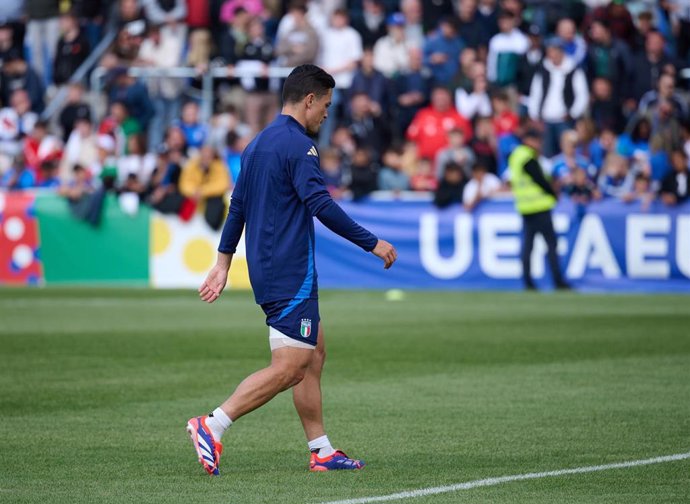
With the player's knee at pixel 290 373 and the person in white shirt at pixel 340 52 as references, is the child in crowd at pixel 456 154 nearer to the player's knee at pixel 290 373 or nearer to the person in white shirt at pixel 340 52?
the person in white shirt at pixel 340 52

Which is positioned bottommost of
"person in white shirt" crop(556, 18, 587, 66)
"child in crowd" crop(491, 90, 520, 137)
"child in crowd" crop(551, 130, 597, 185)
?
"child in crowd" crop(551, 130, 597, 185)

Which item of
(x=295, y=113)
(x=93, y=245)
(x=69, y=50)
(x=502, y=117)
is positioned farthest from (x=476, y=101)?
(x=295, y=113)

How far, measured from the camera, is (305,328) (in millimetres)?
8047

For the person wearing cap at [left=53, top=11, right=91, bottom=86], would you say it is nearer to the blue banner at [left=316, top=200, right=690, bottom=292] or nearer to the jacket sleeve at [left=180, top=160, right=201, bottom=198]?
the jacket sleeve at [left=180, top=160, right=201, bottom=198]

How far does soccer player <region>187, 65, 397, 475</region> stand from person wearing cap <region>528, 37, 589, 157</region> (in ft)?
55.0

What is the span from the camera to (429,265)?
927 inches

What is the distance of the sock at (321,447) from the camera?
321 inches

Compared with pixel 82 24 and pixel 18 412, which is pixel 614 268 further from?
pixel 18 412

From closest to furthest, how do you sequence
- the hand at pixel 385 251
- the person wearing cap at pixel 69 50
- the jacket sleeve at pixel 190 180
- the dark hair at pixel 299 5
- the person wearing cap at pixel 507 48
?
1. the hand at pixel 385 251
2. the jacket sleeve at pixel 190 180
3. the person wearing cap at pixel 507 48
4. the dark hair at pixel 299 5
5. the person wearing cap at pixel 69 50

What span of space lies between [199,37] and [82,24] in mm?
3344

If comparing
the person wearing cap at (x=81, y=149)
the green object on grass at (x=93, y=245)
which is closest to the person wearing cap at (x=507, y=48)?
the green object on grass at (x=93, y=245)

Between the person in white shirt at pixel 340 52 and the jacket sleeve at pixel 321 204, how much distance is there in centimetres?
1789

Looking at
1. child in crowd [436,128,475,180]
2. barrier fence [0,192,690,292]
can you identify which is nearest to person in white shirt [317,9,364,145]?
child in crowd [436,128,475,180]

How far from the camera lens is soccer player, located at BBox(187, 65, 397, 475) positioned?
7992 mm
